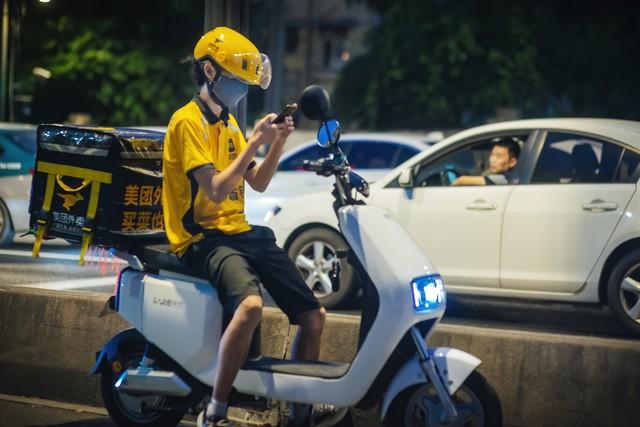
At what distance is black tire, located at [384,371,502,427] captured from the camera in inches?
203

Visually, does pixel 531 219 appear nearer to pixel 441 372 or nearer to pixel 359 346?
pixel 359 346

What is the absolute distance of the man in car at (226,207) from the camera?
534 centimetres

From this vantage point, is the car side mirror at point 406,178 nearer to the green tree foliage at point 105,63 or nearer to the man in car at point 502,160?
the man in car at point 502,160

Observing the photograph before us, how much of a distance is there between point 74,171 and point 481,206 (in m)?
3.74

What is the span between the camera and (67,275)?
11.7 m

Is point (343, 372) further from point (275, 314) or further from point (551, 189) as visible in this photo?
point (551, 189)

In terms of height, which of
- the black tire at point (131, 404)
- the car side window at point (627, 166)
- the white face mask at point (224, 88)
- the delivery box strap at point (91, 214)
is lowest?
the black tire at point (131, 404)

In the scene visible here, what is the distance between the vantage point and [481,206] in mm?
8844

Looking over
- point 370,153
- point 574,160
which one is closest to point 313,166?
point 574,160

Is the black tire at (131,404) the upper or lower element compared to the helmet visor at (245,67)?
lower

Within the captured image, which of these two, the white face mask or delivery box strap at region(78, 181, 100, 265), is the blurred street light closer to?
delivery box strap at region(78, 181, 100, 265)

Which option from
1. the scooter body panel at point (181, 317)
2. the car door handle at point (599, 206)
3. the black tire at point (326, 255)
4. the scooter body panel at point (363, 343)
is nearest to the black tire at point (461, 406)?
the scooter body panel at point (363, 343)

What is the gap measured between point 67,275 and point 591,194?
5.51 metres

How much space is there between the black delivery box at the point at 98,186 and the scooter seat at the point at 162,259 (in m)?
0.07
